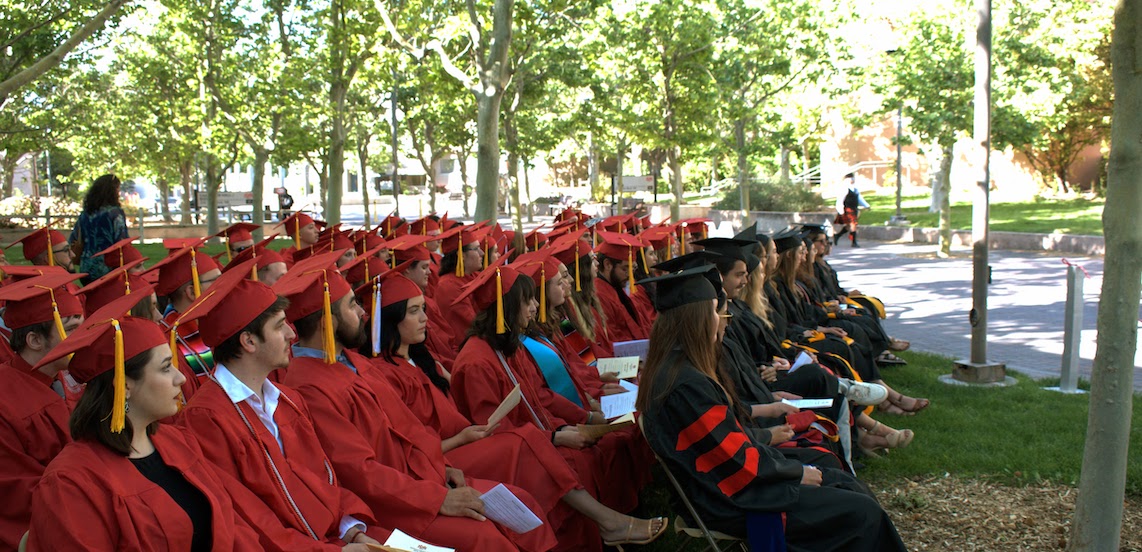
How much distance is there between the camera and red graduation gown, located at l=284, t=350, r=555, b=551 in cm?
381

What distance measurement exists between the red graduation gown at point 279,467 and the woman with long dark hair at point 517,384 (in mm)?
1255

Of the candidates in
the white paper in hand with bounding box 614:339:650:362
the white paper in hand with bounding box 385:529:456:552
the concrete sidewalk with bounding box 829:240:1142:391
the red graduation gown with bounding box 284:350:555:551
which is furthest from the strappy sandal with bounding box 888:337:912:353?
the white paper in hand with bounding box 385:529:456:552

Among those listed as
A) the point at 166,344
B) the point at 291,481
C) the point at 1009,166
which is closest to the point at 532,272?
the point at 291,481

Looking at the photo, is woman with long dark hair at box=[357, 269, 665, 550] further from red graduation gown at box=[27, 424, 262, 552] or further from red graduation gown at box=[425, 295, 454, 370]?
red graduation gown at box=[27, 424, 262, 552]

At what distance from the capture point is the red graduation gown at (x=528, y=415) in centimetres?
485

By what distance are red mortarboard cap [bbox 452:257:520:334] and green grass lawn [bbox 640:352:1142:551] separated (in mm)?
1338

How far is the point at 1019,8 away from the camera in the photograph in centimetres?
2066

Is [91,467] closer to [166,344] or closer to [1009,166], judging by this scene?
[166,344]

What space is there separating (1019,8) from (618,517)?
19.8 m

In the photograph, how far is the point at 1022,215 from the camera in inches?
997

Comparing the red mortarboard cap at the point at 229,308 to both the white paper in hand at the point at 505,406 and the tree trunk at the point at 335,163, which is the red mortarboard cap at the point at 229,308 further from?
the tree trunk at the point at 335,163

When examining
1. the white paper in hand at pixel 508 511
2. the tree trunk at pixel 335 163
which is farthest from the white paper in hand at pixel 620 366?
the tree trunk at pixel 335 163

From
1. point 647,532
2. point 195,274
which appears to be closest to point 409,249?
point 195,274

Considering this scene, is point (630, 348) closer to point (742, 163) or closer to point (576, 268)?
point (576, 268)
